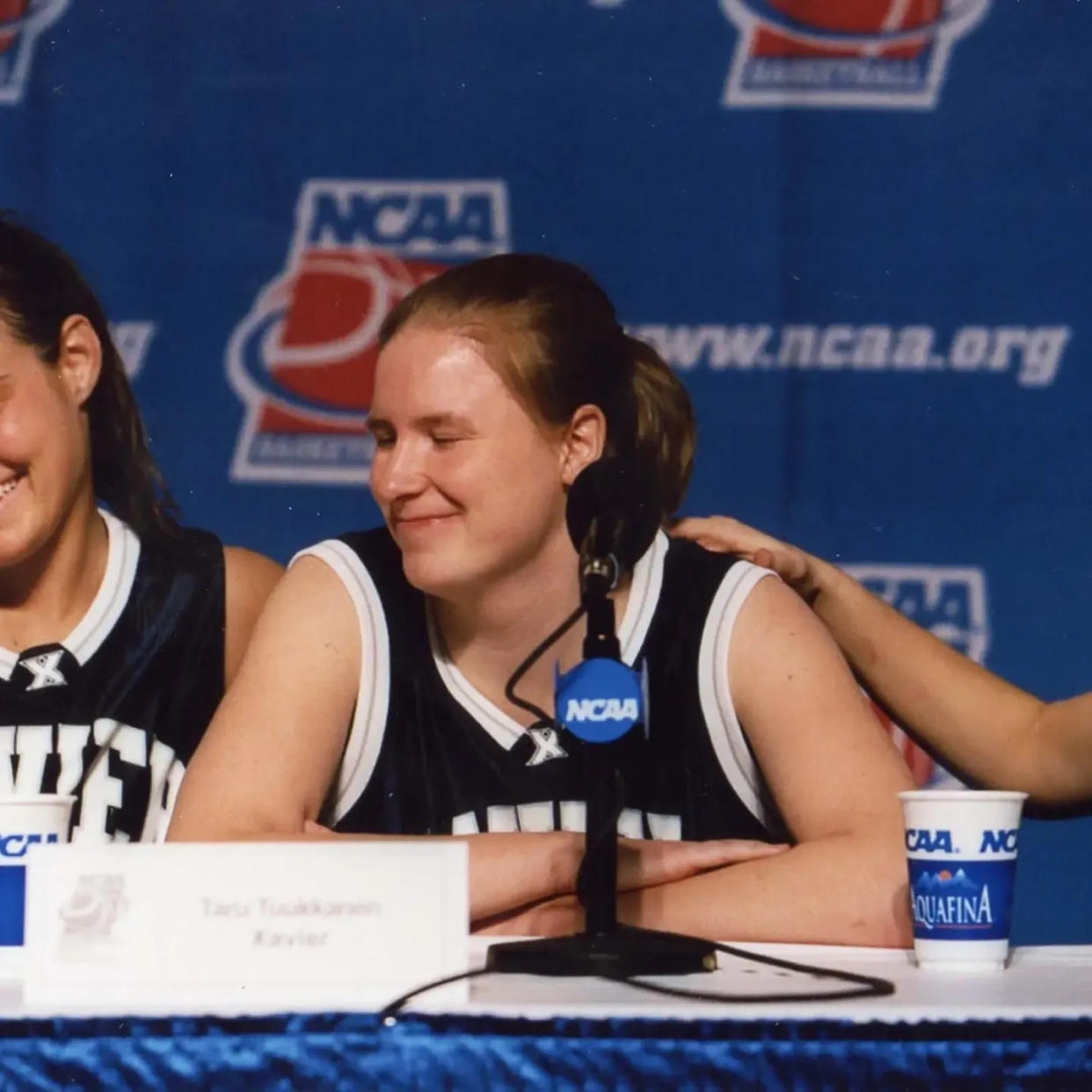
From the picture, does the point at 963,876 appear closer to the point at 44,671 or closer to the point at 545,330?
the point at 545,330

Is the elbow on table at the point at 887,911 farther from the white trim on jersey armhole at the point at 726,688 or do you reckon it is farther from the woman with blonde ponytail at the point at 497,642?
the white trim on jersey armhole at the point at 726,688

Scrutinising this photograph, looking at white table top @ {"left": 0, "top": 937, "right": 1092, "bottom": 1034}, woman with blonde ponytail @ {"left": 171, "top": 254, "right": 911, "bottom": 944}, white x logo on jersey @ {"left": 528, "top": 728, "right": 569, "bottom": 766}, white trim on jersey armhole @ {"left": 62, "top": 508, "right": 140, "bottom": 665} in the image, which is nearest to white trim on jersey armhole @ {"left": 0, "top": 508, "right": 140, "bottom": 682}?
white trim on jersey armhole @ {"left": 62, "top": 508, "right": 140, "bottom": 665}

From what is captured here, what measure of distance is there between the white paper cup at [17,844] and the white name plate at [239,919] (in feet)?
0.60

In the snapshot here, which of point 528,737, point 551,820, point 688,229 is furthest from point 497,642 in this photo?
point 688,229

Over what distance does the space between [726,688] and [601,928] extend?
0.72 metres

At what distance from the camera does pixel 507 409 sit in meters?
1.91

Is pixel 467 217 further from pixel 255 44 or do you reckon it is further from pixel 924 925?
pixel 924 925

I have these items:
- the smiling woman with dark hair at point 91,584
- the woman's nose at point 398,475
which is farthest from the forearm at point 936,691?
the smiling woman with dark hair at point 91,584

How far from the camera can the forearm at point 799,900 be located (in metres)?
1.51

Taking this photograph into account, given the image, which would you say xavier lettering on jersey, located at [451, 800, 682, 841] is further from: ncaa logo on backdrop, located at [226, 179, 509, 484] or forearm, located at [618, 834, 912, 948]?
ncaa logo on backdrop, located at [226, 179, 509, 484]

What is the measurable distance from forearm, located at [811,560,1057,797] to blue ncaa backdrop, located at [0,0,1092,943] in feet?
0.45

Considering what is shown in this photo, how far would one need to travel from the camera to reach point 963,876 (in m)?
1.28

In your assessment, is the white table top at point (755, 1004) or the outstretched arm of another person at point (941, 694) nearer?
the white table top at point (755, 1004)

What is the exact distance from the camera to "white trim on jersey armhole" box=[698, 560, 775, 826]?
1.89 metres
